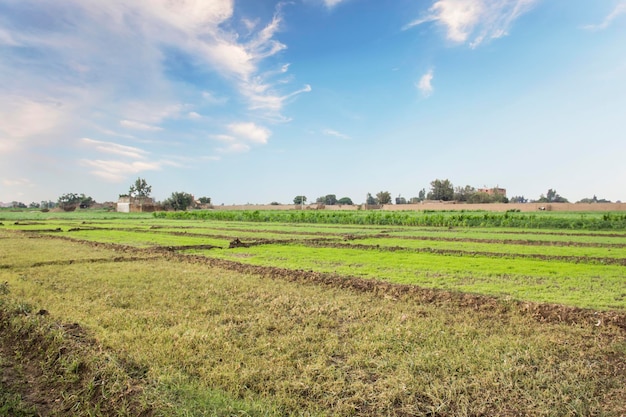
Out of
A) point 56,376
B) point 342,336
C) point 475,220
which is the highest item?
point 475,220

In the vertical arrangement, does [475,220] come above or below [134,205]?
below

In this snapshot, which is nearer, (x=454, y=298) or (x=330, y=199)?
(x=454, y=298)

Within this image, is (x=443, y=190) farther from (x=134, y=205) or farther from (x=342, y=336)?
(x=342, y=336)

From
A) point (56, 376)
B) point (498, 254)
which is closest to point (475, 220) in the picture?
point (498, 254)

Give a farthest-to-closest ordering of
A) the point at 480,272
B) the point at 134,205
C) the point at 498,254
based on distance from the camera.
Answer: the point at 134,205
the point at 498,254
the point at 480,272

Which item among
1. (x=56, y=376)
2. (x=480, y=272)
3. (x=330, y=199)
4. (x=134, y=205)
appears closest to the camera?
(x=56, y=376)

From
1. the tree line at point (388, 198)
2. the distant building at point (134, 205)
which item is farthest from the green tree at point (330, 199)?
the distant building at point (134, 205)

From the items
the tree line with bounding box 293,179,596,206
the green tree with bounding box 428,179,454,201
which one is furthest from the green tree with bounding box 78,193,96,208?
the green tree with bounding box 428,179,454,201

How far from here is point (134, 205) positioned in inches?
4380

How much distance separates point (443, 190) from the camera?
12662 centimetres

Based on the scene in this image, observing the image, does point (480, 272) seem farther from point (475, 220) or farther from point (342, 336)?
point (475, 220)

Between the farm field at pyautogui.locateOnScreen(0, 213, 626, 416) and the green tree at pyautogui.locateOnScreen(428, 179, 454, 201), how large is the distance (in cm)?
11882

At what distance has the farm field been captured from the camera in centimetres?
417

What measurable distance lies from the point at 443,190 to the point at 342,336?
127668mm
